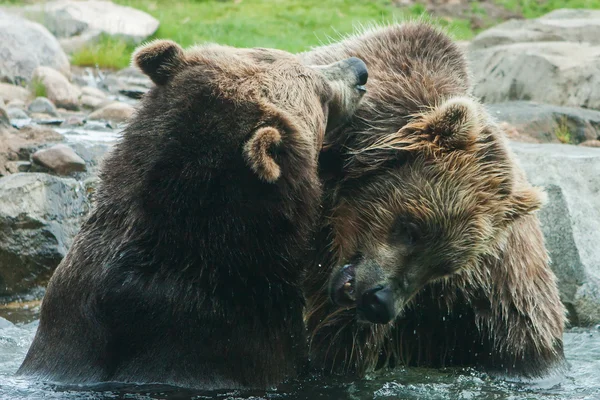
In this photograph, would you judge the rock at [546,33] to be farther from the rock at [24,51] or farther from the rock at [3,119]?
the rock at [3,119]

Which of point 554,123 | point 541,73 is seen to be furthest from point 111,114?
point 541,73

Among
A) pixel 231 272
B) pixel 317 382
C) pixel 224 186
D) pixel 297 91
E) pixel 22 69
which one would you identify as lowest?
pixel 317 382

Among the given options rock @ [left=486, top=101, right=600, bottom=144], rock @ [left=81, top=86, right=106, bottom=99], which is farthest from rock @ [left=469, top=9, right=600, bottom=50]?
rock @ [left=81, top=86, right=106, bottom=99]

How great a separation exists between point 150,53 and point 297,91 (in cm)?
83

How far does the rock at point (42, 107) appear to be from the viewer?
1440 centimetres

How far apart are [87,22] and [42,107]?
8.16m

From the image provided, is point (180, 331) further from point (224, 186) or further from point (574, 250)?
point (574, 250)

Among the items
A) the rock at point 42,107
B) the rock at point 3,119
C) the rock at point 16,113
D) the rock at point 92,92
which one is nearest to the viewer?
the rock at point 3,119

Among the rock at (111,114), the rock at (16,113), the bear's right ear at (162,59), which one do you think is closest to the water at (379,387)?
the bear's right ear at (162,59)

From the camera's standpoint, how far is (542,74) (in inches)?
592

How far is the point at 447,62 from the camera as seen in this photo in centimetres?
655

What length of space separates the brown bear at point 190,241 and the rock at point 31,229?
133 inches

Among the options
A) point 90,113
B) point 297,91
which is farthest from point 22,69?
point 297,91

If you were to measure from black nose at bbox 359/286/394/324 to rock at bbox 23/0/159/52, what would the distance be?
54.5ft
